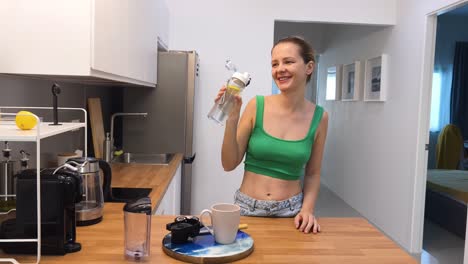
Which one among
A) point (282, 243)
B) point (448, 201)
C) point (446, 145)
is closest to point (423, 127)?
point (448, 201)

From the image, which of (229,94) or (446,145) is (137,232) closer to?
(229,94)

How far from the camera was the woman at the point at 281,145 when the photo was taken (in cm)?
155

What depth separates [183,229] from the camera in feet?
3.90

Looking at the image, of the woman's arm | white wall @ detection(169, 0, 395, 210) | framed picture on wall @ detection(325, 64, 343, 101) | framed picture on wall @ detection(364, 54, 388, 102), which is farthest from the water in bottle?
framed picture on wall @ detection(325, 64, 343, 101)

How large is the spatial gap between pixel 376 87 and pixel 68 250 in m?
3.92

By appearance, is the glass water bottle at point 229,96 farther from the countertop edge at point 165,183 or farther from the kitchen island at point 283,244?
the countertop edge at point 165,183

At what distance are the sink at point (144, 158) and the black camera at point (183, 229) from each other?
6.66 ft

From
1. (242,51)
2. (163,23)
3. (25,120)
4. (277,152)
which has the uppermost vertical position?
(163,23)

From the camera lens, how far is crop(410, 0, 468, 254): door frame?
3.53 metres

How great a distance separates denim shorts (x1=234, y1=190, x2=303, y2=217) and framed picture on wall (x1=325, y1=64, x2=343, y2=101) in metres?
4.39

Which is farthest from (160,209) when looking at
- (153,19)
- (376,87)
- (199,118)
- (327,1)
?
(376,87)

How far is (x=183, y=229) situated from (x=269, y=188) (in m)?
0.52

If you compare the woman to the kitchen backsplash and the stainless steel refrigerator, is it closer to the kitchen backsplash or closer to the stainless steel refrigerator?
the kitchen backsplash

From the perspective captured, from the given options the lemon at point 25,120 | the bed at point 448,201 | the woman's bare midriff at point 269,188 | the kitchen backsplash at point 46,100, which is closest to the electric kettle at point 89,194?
the lemon at point 25,120
